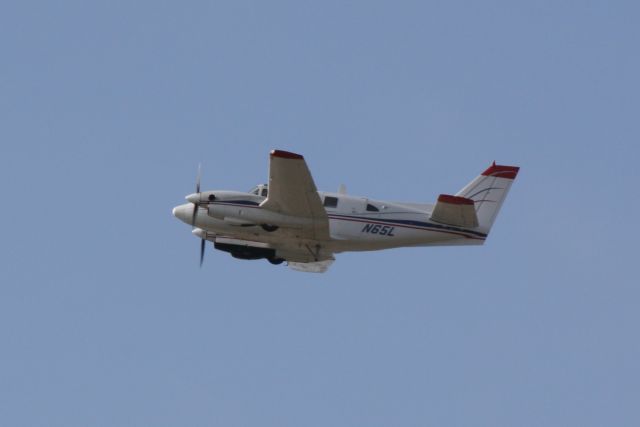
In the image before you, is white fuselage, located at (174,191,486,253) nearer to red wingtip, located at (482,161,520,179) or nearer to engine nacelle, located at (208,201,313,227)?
engine nacelle, located at (208,201,313,227)

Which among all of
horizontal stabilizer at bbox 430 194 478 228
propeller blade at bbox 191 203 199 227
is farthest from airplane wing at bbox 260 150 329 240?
horizontal stabilizer at bbox 430 194 478 228

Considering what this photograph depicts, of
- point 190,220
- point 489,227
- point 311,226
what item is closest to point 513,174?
point 489,227

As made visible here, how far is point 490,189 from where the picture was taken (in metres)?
47.3

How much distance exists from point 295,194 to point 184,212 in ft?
17.7

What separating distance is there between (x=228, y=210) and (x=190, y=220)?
2135 millimetres

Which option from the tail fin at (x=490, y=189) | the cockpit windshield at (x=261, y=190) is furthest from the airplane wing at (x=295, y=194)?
the tail fin at (x=490, y=189)

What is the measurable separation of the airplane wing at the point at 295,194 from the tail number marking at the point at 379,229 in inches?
65.9

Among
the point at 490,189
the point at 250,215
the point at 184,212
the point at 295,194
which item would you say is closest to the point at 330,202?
the point at 295,194

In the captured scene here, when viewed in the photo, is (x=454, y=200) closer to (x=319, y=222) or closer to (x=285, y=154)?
(x=319, y=222)

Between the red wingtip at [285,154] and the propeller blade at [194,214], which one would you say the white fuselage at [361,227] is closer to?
the propeller blade at [194,214]

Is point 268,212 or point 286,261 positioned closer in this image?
point 268,212

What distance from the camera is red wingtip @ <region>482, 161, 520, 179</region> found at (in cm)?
4759

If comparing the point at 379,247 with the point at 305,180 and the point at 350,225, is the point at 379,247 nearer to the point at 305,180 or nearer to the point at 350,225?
the point at 350,225

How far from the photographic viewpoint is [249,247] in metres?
45.8
